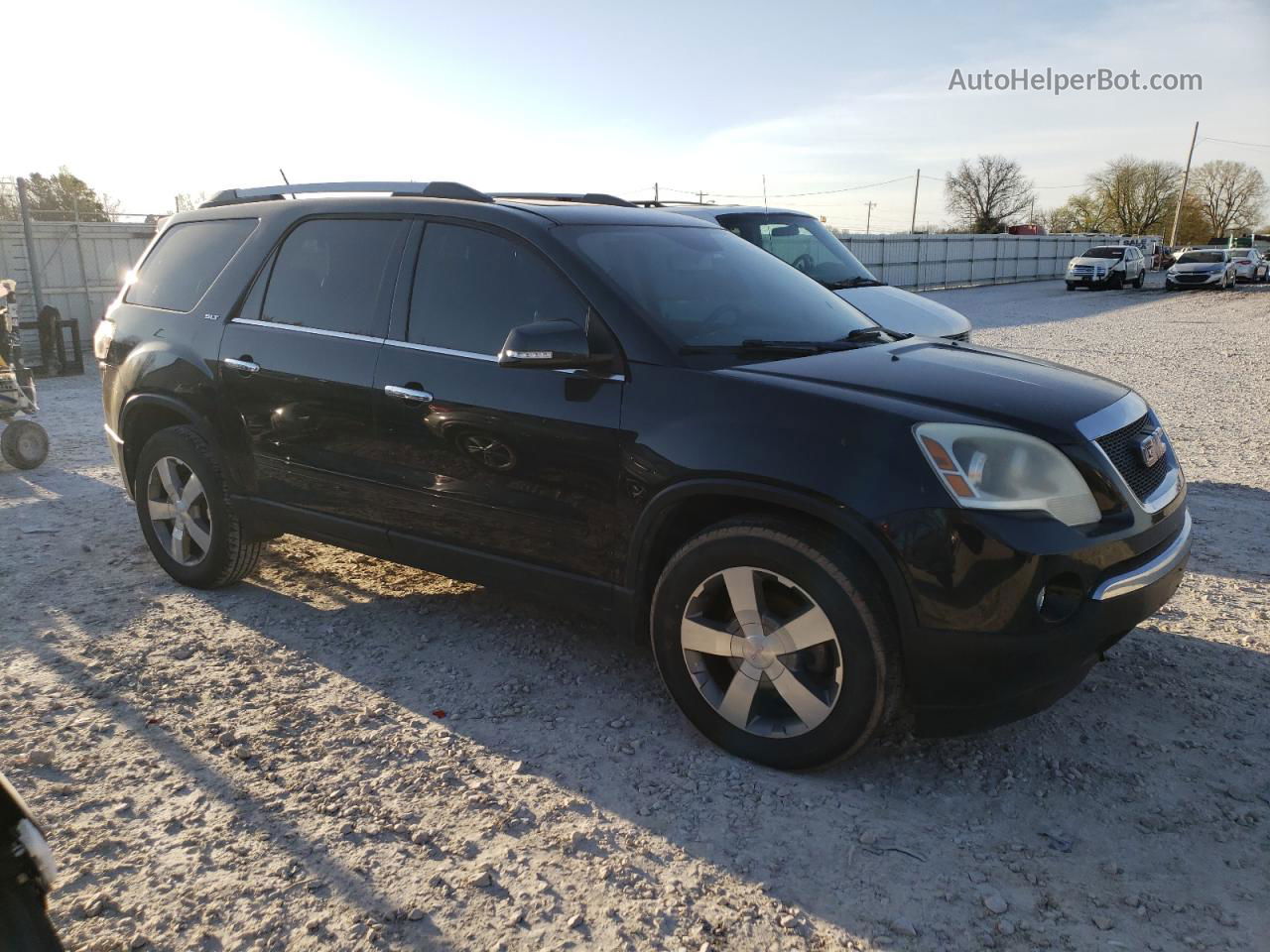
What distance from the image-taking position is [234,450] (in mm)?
4566

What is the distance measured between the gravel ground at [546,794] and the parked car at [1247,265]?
43.2 m

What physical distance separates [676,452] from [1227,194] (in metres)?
116

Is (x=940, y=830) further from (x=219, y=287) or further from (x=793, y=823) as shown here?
(x=219, y=287)

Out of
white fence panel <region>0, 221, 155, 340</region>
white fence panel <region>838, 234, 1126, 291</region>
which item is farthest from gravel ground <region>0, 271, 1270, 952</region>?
white fence panel <region>838, 234, 1126, 291</region>

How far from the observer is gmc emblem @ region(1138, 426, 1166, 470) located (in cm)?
326

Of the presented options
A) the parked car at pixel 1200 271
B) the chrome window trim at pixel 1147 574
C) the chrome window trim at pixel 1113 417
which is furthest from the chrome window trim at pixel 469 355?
the parked car at pixel 1200 271

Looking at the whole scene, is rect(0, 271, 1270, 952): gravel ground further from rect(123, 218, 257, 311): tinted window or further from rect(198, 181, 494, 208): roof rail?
rect(198, 181, 494, 208): roof rail

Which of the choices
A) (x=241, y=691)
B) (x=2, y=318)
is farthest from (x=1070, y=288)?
(x=241, y=691)

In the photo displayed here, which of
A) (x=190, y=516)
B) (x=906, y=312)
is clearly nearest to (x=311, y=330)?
(x=190, y=516)

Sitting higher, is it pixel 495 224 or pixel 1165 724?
pixel 495 224

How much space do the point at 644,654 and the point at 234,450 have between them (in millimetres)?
2164

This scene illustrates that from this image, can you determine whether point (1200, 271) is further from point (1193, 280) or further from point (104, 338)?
point (104, 338)

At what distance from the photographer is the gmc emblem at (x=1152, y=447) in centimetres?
326

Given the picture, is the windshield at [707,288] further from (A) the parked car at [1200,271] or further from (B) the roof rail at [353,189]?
(A) the parked car at [1200,271]
